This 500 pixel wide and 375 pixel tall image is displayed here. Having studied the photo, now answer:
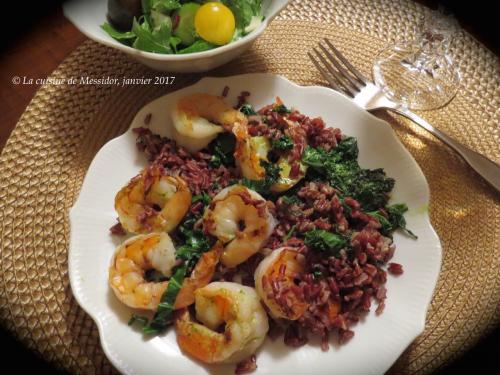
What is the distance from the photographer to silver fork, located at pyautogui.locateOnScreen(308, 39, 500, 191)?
2129 millimetres

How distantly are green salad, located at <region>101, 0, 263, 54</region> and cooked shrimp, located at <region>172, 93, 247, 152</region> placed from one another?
0.25m

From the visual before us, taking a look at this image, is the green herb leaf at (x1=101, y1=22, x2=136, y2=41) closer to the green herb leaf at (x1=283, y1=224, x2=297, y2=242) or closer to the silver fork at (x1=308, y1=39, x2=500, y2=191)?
the silver fork at (x1=308, y1=39, x2=500, y2=191)

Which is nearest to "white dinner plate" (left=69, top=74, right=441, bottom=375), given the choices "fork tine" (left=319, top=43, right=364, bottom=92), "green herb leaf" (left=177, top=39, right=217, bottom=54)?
"green herb leaf" (left=177, top=39, right=217, bottom=54)

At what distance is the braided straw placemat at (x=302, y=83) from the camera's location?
1.94 meters

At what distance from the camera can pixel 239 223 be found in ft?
5.85

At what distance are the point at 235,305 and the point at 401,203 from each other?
0.81 m

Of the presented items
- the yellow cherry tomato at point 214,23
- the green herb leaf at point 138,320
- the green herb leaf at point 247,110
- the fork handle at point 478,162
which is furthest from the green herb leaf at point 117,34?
the fork handle at point 478,162

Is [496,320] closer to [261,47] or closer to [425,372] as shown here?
[425,372]

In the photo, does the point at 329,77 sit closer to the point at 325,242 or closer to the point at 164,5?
the point at 164,5

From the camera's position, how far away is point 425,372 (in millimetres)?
1903

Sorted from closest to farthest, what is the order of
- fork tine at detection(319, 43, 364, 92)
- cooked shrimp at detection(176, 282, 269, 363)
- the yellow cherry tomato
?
cooked shrimp at detection(176, 282, 269, 363) < the yellow cherry tomato < fork tine at detection(319, 43, 364, 92)

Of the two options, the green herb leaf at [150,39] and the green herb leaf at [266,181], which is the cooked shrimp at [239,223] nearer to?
the green herb leaf at [266,181]

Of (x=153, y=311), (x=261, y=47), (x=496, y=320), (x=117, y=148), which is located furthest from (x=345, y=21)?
(x=153, y=311)

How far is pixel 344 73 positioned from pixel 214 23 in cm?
71
